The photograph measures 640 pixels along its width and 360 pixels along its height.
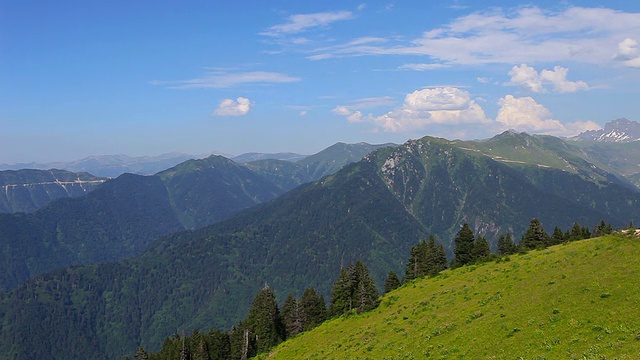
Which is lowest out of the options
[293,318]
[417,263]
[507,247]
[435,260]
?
[293,318]

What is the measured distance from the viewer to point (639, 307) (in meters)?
32.3

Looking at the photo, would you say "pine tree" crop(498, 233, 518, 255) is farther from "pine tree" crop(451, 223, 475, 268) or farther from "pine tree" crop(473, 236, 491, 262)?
"pine tree" crop(451, 223, 475, 268)

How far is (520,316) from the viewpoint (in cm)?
3853

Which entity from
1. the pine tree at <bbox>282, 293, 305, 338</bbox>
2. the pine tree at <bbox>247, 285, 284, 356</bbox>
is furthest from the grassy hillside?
the pine tree at <bbox>247, 285, 284, 356</bbox>

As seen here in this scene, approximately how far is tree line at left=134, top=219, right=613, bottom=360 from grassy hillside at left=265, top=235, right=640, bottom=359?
16212 mm

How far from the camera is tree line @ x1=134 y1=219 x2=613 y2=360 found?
79938 mm

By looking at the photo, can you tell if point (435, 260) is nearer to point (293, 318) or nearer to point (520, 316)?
point (293, 318)

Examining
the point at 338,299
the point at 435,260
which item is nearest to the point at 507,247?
the point at 435,260

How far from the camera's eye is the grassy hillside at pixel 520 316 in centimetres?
3133

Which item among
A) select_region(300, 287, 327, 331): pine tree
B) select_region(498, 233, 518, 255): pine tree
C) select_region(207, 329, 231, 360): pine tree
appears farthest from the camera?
select_region(207, 329, 231, 360): pine tree

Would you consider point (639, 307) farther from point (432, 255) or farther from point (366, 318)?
point (432, 255)

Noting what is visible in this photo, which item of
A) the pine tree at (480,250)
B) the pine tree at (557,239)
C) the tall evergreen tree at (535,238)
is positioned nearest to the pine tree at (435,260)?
the pine tree at (480,250)

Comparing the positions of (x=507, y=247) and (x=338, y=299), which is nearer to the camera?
(x=507, y=247)

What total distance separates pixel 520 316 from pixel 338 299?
5607cm
